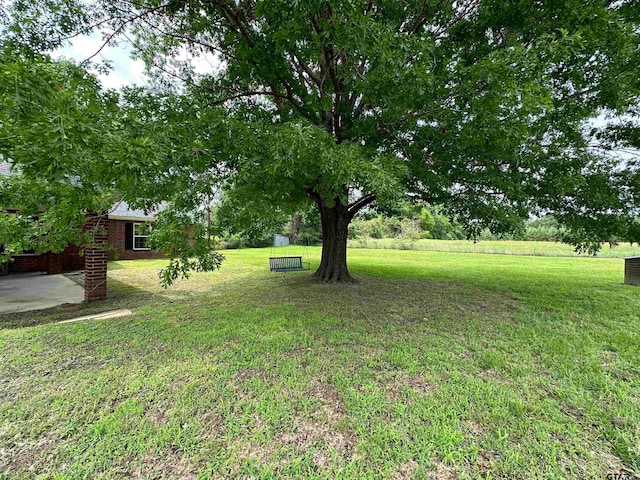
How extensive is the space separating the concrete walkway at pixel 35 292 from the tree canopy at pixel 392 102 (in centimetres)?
416

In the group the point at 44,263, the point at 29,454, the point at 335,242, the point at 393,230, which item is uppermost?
the point at 393,230

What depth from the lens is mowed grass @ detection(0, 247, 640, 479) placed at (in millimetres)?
2002

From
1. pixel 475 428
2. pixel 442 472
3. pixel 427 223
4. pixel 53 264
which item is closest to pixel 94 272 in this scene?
A: pixel 53 264

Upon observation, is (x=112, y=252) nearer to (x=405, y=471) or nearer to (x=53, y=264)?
(x=53, y=264)

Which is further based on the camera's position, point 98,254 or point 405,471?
point 98,254

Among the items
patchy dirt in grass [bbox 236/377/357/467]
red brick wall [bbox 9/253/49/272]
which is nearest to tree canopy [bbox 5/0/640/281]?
patchy dirt in grass [bbox 236/377/357/467]

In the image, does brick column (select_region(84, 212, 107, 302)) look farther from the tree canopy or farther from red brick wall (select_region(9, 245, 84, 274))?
red brick wall (select_region(9, 245, 84, 274))

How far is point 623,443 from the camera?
216 cm

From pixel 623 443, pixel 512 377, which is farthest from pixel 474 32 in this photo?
pixel 623 443

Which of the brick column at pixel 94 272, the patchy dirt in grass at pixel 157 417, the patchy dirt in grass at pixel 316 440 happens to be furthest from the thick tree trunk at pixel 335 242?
the patchy dirt in grass at pixel 157 417

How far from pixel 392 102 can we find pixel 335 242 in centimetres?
517

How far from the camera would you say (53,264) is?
10.2 m

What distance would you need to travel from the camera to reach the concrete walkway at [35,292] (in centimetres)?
598

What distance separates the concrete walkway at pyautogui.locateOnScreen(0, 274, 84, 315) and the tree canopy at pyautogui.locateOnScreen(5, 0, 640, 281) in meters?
4.16
